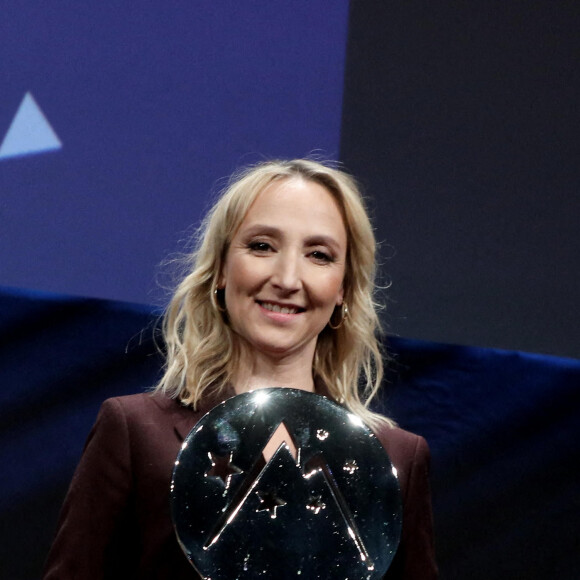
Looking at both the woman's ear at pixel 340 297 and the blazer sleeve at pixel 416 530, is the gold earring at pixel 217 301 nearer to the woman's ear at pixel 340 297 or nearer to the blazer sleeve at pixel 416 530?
the woman's ear at pixel 340 297

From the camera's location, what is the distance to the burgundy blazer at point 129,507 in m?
1.19

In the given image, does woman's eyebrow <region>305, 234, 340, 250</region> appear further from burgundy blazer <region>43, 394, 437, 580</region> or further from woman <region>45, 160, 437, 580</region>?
burgundy blazer <region>43, 394, 437, 580</region>

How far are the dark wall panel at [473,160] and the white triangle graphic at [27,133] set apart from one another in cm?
63

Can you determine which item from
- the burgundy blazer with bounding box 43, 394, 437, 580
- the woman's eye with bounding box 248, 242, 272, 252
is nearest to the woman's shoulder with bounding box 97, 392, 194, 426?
the burgundy blazer with bounding box 43, 394, 437, 580

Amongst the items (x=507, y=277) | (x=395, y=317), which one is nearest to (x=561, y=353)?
(x=507, y=277)

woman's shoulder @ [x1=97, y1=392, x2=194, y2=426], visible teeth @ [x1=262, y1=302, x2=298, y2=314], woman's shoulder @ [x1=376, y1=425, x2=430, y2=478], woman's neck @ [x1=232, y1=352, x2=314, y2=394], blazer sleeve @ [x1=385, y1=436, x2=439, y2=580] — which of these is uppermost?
visible teeth @ [x1=262, y1=302, x2=298, y2=314]

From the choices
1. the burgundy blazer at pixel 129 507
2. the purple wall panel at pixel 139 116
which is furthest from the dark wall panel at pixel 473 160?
the burgundy blazer at pixel 129 507

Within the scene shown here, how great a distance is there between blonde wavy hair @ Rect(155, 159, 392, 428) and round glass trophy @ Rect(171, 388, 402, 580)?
0.23m

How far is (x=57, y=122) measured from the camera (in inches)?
76.4

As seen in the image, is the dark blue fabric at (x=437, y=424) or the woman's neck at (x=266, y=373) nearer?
the woman's neck at (x=266, y=373)

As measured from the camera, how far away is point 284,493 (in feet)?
3.51

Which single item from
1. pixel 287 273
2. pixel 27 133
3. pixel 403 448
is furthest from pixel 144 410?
pixel 27 133

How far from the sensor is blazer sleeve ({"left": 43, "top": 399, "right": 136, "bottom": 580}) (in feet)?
3.91

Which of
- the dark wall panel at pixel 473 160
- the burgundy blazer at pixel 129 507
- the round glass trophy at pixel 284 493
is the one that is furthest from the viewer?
the dark wall panel at pixel 473 160
